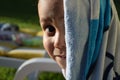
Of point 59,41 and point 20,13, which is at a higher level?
point 59,41

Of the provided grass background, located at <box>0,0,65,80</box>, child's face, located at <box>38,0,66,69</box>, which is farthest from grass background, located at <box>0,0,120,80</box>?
child's face, located at <box>38,0,66,69</box>

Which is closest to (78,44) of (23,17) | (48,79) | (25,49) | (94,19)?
(94,19)

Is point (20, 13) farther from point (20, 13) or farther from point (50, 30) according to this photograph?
point (50, 30)

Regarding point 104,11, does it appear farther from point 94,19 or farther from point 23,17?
point 23,17

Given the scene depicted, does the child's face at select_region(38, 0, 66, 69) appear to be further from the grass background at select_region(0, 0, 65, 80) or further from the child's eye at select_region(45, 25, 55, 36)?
the grass background at select_region(0, 0, 65, 80)

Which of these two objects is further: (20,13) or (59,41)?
(20,13)

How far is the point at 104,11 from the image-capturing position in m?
0.88

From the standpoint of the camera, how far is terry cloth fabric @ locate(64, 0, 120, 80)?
820 millimetres

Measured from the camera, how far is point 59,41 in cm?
87

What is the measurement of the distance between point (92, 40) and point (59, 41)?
9 centimetres

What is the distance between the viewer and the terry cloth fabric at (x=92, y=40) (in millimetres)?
820

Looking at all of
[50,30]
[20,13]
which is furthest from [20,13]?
[50,30]

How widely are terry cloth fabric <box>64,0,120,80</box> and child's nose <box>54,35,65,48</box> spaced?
0.11 feet

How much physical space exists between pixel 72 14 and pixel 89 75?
0.61 ft
